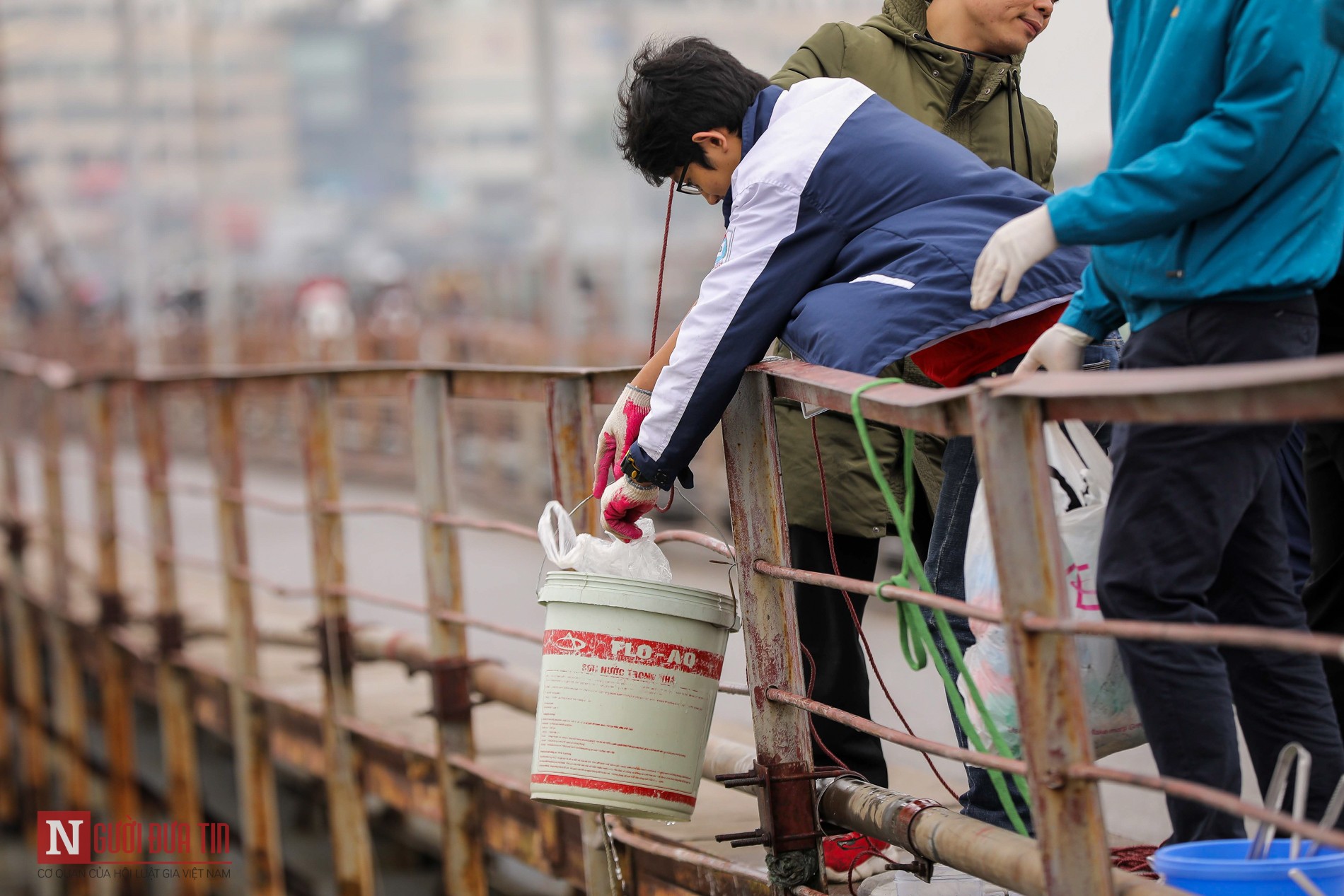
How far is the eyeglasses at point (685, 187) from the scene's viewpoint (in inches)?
110

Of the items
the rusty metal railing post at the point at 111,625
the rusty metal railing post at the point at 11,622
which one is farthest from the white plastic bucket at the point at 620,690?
the rusty metal railing post at the point at 11,622

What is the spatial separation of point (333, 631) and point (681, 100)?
9.29ft

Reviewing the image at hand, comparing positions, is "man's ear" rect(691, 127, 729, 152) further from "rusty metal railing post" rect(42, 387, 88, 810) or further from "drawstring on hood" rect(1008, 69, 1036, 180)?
"rusty metal railing post" rect(42, 387, 88, 810)

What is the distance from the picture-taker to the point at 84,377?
8398mm

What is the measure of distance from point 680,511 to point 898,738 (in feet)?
33.5

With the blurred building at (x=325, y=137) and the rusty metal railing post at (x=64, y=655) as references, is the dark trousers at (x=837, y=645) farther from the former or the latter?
the blurred building at (x=325, y=137)

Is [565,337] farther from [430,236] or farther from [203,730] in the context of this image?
[430,236]

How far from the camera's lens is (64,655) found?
9.32 metres

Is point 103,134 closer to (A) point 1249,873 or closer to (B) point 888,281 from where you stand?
(B) point 888,281

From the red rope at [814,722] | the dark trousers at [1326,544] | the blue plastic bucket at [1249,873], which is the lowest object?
the blue plastic bucket at [1249,873]

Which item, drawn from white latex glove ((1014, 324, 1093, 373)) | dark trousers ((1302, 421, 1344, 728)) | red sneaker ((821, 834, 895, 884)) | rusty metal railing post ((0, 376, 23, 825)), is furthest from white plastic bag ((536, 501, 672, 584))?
rusty metal railing post ((0, 376, 23, 825))

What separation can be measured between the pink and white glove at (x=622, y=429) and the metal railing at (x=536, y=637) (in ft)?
0.52

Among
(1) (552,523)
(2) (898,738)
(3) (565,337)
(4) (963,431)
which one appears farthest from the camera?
(3) (565,337)

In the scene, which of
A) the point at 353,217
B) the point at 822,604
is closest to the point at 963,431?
the point at 822,604
